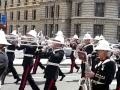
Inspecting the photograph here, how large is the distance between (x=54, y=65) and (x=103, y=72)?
11.8ft

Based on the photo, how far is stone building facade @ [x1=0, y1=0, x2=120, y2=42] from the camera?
62250mm

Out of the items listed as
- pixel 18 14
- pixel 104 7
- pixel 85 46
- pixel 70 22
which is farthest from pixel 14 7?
pixel 85 46

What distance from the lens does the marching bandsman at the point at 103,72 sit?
30.7ft

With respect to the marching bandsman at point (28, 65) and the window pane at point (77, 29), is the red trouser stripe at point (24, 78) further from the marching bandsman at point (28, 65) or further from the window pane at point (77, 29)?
the window pane at point (77, 29)

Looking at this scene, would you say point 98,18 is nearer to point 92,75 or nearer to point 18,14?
point 18,14

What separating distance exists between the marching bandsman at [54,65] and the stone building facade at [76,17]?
45738 mm

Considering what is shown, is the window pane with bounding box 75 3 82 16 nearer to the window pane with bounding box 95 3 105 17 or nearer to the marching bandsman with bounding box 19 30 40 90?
the window pane with bounding box 95 3 105 17

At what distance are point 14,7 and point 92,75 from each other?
7769 cm

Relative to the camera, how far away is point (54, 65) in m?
12.9

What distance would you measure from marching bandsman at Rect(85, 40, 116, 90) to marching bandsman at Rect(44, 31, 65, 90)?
10.2 feet

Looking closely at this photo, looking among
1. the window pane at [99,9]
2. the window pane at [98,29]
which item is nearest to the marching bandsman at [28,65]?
the window pane at [98,29]

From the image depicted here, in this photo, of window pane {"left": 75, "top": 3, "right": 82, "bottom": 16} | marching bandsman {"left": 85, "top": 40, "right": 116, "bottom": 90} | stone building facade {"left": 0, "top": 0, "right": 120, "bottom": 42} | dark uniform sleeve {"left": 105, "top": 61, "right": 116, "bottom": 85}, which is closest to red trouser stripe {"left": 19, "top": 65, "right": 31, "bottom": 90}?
marching bandsman {"left": 85, "top": 40, "right": 116, "bottom": 90}

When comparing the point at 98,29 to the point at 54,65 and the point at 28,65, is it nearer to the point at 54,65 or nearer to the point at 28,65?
the point at 28,65

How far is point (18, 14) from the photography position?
3334 inches
